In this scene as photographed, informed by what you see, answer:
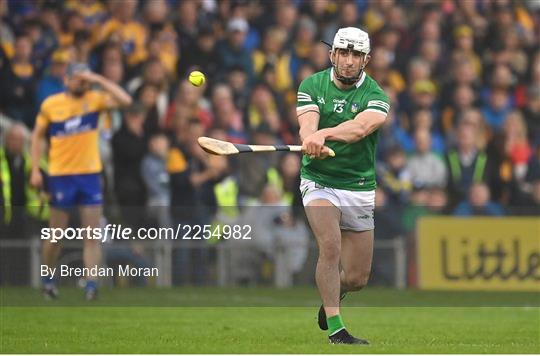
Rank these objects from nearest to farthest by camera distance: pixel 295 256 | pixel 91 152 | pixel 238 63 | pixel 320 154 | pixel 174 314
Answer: pixel 320 154 → pixel 174 314 → pixel 91 152 → pixel 295 256 → pixel 238 63

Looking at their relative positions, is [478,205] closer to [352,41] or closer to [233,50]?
[233,50]

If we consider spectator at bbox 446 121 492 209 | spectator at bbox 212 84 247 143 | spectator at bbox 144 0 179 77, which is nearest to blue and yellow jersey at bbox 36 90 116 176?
spectator at bbox 212 84 247 143

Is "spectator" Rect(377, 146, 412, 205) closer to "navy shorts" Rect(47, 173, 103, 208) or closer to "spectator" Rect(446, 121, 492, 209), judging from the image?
"spectator" Rect(446, 121, 492, 209)

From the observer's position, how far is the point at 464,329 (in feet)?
45.3

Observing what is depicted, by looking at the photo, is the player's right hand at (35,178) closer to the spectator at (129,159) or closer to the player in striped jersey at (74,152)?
the player in striped jersey at (74,152)

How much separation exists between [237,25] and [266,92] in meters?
1.32

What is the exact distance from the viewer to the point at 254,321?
14.6 meters

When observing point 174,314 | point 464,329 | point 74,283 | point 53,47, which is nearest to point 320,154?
point 464,329

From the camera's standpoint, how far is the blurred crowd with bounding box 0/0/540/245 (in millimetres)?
20188

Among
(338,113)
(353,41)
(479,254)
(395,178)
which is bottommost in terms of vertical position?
(479,254)

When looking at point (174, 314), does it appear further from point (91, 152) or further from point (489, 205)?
point (489, 205)

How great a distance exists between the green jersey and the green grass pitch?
52.0 inches

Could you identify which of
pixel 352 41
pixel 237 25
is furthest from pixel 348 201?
pixel 237 25

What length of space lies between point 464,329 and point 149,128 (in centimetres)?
781
